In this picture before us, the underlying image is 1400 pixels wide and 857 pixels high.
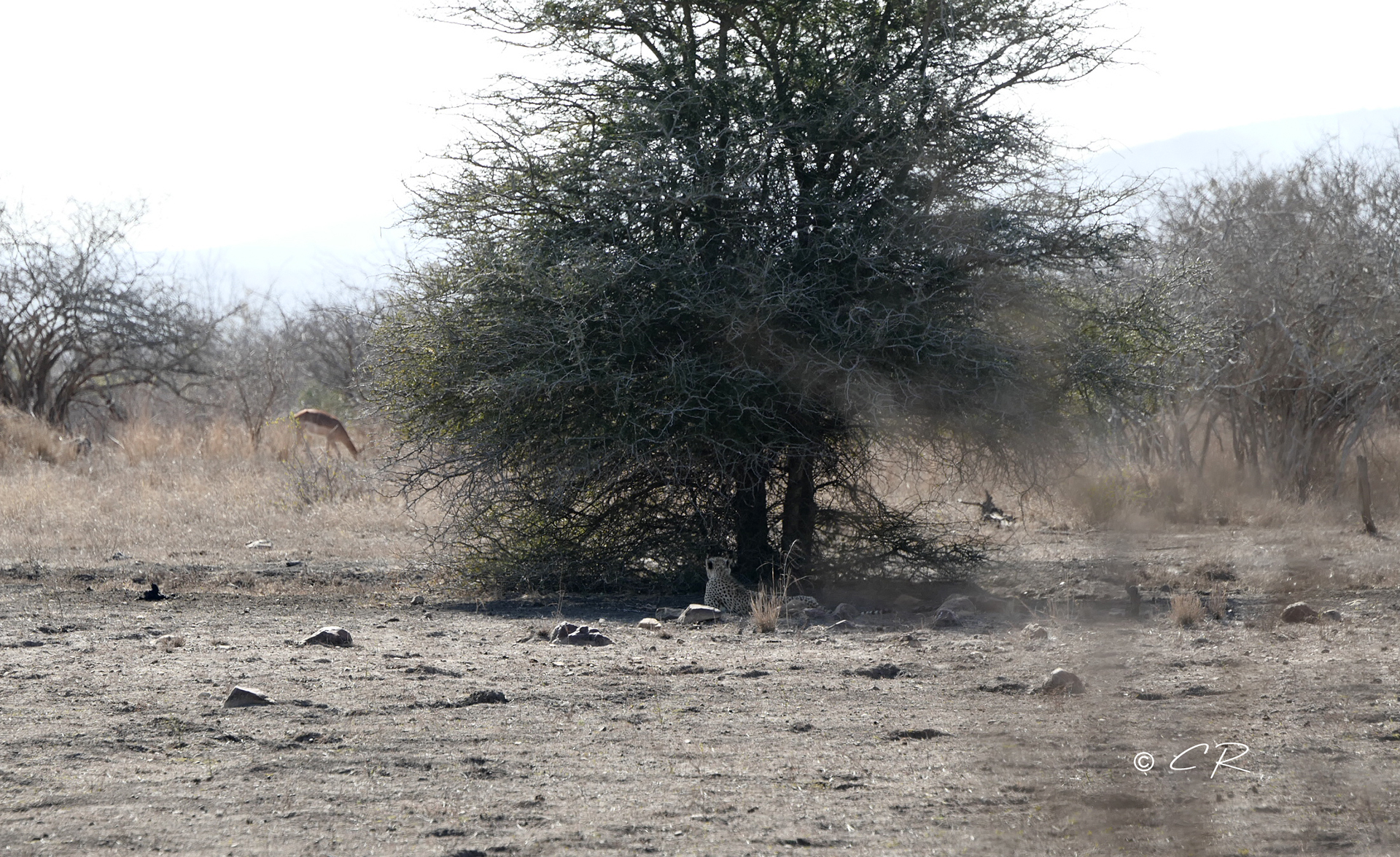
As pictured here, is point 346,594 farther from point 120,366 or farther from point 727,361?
point 120,366

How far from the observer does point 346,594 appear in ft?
29.9

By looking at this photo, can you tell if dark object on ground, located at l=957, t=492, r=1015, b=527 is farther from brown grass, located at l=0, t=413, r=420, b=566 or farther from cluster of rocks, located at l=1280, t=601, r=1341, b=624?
brown grass, located at l=0, t=413, r=420, b=566

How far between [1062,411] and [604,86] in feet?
12.8

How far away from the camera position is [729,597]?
330 inches

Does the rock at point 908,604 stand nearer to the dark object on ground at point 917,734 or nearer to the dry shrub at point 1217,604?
the dry shrub at point 1217,604

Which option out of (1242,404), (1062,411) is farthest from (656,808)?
(1242,404)

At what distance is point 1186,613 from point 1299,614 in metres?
0.63

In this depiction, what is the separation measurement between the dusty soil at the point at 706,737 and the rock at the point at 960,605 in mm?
174

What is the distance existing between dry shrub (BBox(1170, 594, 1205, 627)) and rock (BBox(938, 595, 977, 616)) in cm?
125

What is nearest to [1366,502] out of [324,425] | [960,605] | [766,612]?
[960,605]

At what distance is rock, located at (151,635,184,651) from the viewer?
21.3ft

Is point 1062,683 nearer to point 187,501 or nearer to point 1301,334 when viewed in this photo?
point 1301,334

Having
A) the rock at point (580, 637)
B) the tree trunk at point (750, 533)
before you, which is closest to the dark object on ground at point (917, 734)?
the rock at point (580, 637)
